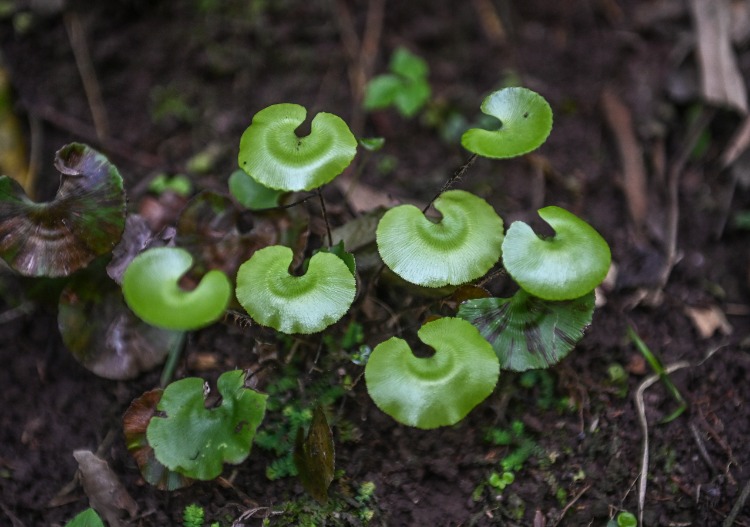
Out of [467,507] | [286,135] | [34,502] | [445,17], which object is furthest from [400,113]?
[34,502]

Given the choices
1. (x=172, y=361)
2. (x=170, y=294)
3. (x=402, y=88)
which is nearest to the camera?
(x=170, y=294)

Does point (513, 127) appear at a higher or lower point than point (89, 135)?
higher

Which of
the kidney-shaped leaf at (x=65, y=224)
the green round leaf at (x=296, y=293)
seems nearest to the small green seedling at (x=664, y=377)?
the green round leaf at (x=296, y=293)

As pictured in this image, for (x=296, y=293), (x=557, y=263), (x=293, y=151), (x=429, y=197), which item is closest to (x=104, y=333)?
(x=296, y=293)

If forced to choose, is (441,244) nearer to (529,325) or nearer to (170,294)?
(529,325)

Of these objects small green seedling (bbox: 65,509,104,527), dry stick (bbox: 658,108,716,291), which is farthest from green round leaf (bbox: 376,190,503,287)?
small green seedling (bbox: 65,509,104,527)

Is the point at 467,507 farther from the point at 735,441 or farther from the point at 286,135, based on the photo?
the point at 286,135

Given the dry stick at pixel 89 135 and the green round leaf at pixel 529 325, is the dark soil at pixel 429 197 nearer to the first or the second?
the dry stick at pixel 89 135
